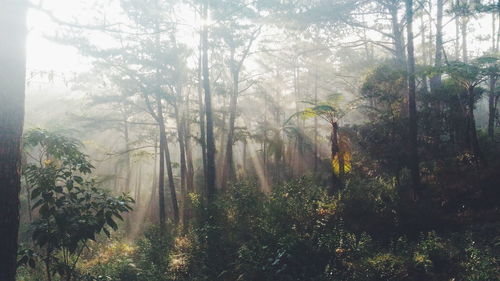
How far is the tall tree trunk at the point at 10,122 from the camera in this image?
4012 mm

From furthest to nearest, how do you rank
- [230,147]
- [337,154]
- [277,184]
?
[230,147] < [277,184] < [337,154]

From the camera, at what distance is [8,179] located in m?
4.06

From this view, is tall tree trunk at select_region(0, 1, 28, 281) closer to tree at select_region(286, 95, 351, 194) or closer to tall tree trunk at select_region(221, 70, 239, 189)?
tree at select_region(286, 95, 351, 194)

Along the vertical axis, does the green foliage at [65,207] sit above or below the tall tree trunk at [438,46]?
below

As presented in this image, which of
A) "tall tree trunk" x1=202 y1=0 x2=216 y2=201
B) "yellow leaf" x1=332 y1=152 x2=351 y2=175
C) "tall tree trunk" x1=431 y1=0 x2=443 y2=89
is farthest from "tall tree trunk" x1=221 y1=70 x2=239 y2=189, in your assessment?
"tall tree trunk" x1=431 y1=0 x2=443 y2=89

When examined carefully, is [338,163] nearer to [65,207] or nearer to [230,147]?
[65,207]

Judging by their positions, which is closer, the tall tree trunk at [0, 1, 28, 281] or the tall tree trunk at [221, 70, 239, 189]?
the tall tree trunk at [0, 1, 28, 281]

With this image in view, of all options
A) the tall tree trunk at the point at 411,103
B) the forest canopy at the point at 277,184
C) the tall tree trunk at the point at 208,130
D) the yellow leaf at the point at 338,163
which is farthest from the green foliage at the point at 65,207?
the tall tree trunk at the point at 208,130

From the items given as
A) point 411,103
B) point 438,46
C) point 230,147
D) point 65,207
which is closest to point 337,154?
point 411,103

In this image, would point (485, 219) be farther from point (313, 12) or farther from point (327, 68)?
point (327, 68)

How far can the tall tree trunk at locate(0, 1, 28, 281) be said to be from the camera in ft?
13.2

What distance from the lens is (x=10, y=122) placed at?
13.6 feet

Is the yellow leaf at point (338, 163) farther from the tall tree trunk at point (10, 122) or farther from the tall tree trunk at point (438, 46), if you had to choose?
the tall tree trunk at point (10, 122)

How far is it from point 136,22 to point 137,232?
12865 millimetres
